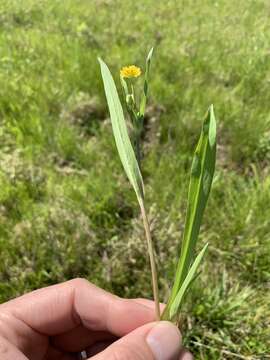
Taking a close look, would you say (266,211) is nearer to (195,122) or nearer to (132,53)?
(195,122)

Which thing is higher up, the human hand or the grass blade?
the grass blade

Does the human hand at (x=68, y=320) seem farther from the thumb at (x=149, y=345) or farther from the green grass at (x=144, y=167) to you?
the green grass at (x=144, y=167)

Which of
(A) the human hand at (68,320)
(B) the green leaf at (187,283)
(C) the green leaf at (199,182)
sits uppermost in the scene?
(C) the green leaf at (199,182)

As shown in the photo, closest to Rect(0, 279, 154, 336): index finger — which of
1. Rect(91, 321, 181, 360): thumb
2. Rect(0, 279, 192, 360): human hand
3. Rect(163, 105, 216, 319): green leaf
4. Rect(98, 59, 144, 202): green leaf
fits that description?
Rect(0, 279, 192, 360): human hand

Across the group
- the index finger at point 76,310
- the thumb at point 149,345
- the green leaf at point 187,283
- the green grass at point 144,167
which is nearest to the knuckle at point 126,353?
the thumb at point 149,345

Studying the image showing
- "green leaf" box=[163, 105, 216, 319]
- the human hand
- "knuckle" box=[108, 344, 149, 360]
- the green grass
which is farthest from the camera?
the green grass

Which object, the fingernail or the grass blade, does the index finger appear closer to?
the fingernail
